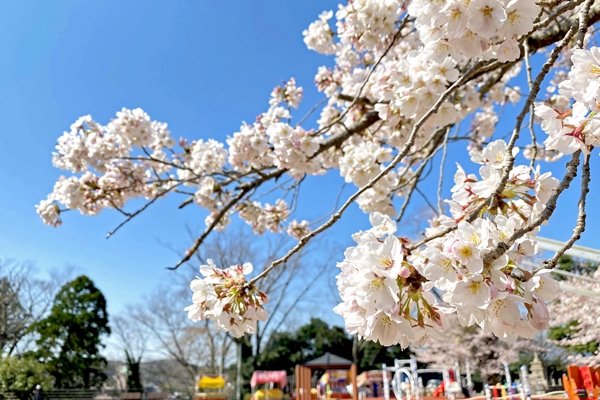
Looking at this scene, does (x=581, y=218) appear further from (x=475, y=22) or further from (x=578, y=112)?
(x=475, y=22)

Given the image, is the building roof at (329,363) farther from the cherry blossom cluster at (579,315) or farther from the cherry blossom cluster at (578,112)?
the cherry blossom cluster at (578,112)

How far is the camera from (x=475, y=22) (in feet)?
2.27

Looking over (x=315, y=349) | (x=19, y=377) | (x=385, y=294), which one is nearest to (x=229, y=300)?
(x=385, y=294)

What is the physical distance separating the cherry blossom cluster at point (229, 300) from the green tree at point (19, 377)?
12.3m

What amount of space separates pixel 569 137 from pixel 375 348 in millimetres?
16450

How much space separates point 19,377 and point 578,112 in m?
13.1

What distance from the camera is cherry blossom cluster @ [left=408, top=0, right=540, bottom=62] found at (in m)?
0.69

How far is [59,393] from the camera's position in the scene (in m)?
12.8

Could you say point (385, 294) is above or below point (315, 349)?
above

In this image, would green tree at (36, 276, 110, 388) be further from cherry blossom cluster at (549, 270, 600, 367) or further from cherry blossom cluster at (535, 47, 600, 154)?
cherry blossom cluster at (535, 47, 600, 154)

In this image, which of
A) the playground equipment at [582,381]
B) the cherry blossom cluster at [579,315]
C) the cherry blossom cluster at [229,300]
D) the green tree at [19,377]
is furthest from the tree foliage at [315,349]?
the cherry blossom cluster at [229,300]

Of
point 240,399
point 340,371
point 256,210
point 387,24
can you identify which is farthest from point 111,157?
point 240,399

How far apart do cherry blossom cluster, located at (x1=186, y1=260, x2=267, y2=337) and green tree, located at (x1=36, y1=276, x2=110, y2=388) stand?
16.9 metres

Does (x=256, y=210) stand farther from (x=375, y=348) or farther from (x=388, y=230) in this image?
(x=375, y=348)
